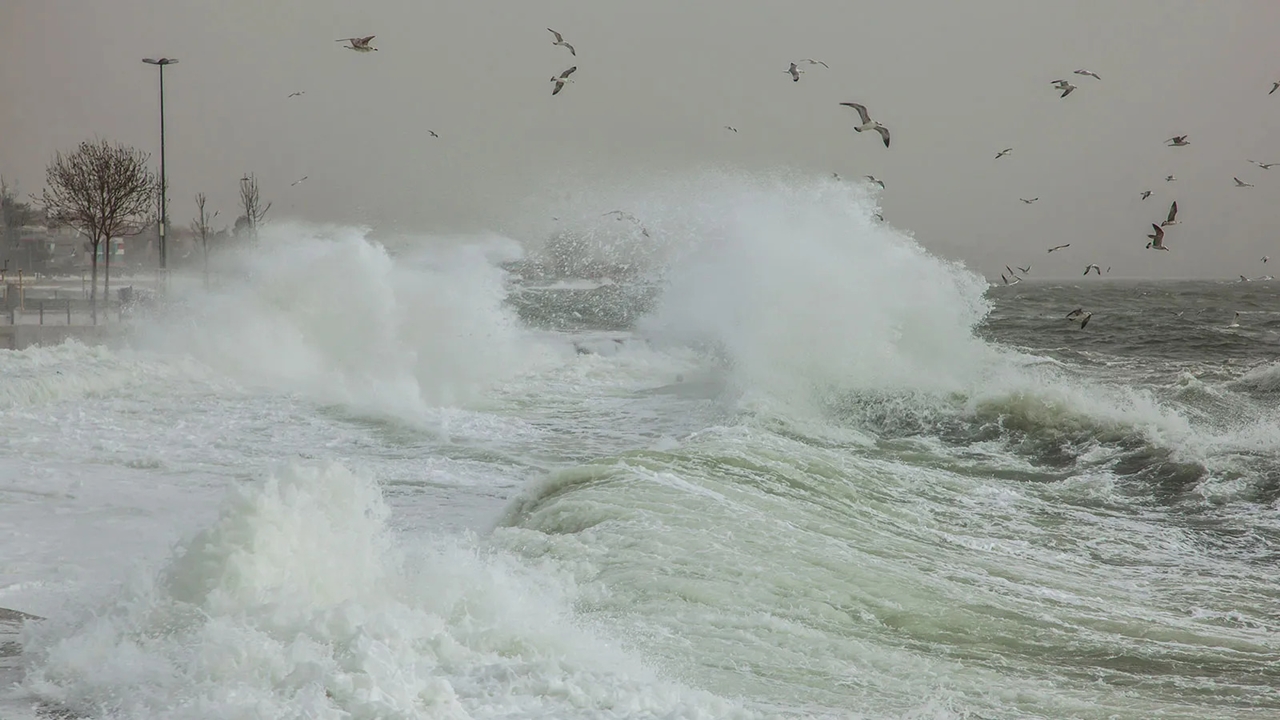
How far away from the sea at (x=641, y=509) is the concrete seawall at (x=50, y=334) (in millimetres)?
1659

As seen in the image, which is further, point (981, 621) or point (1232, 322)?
point (1232, 322)

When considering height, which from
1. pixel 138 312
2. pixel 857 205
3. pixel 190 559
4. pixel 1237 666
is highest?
pixel 857 205

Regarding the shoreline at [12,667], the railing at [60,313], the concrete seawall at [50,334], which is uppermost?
the railing at [60,313]

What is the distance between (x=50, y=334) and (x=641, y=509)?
66.0 feet

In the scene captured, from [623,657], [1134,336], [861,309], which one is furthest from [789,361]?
[1134,336]

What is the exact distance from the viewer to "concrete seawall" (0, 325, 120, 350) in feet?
74.4

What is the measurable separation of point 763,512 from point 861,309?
11.5 metres

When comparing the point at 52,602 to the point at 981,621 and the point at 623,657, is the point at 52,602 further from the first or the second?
the point at 981,621

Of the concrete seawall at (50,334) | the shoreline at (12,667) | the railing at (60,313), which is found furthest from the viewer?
the railing at (60,313)

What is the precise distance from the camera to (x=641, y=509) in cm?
887

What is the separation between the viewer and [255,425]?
14.8 meters

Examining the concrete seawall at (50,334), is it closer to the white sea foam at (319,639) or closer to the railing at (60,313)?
the railing at (60,313)

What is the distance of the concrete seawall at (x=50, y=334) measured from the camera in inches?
893

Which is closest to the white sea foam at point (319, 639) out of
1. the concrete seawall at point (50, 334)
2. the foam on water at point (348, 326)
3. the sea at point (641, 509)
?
the sea at point (641, 509)
